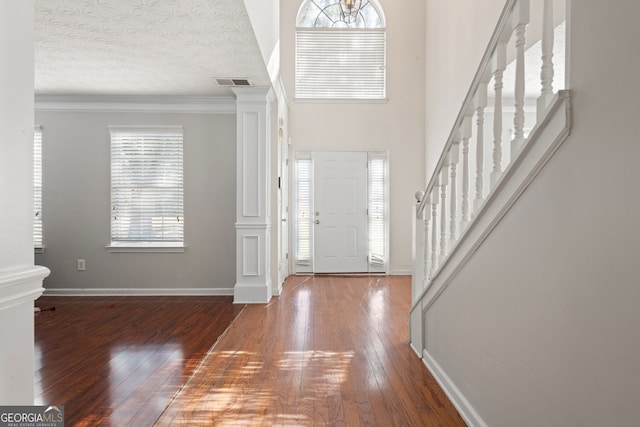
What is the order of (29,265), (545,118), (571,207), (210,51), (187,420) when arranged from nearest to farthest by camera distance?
(29,265), (571,207), (545,118), (187,420), (210,51)

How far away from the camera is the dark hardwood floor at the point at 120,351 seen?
222 cm

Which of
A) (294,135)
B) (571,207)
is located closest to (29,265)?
(571,207)

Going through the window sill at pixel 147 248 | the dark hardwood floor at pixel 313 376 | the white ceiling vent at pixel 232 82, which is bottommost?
the dark hardwood floor at pixel 313 376

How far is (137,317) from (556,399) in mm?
3770

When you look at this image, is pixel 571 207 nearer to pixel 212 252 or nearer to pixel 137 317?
pixel 137 317

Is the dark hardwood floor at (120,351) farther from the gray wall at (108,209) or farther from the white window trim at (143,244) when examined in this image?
the white window trim at (143,244)

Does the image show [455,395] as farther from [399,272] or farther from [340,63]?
[340,63]

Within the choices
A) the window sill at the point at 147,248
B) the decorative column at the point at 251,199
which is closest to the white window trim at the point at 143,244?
the window sill at the point at 147,248

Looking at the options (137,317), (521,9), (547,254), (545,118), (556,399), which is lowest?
(137,317)

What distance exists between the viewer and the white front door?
6.54m

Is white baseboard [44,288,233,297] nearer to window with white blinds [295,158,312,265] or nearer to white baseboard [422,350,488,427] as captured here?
window with white blinds [295,158,312,265]

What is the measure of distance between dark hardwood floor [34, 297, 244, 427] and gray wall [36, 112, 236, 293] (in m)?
0.32

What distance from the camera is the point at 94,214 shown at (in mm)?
5023

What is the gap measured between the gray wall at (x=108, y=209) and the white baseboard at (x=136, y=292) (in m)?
0.04
